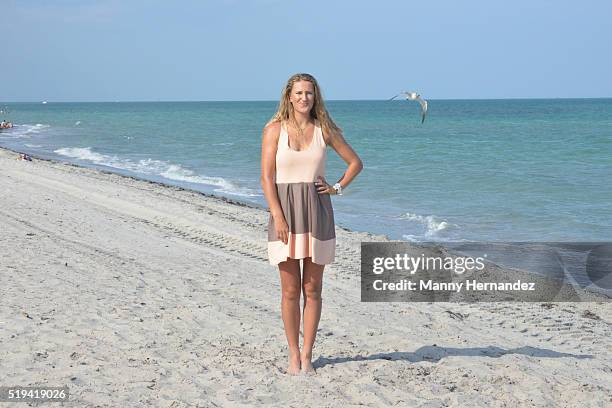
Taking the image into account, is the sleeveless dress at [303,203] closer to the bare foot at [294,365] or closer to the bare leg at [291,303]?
the bare leg at [291,303]

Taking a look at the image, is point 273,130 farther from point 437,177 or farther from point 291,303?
point 437,177

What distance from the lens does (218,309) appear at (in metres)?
6.70

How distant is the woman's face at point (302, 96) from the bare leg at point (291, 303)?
3.27 feet

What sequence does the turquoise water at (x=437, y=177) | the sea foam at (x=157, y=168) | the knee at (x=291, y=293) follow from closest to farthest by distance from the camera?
1. the knee at (x=291, y=293)
2. the turquoise water at (x=437, y=177)
3. the sea foam at (x=157, y=168)

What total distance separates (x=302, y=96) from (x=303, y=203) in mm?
680

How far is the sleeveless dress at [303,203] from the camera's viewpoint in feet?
15.1

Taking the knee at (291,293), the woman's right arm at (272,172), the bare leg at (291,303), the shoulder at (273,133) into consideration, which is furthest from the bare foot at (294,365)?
the shoulder at (273,133)

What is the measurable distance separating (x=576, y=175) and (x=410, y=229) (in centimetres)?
1347

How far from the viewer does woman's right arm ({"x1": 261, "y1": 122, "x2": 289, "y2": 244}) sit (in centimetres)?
460

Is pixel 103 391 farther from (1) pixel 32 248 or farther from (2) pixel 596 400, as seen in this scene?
(1) pixel 32 248

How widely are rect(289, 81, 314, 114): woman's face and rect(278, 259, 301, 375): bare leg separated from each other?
1.00 m

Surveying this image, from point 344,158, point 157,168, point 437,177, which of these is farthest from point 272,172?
point 157,168

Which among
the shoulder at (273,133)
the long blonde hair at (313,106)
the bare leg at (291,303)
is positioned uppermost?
the long blonde hair at (313,106)

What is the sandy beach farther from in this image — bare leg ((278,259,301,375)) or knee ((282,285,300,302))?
knee ((282,285,300,302))
